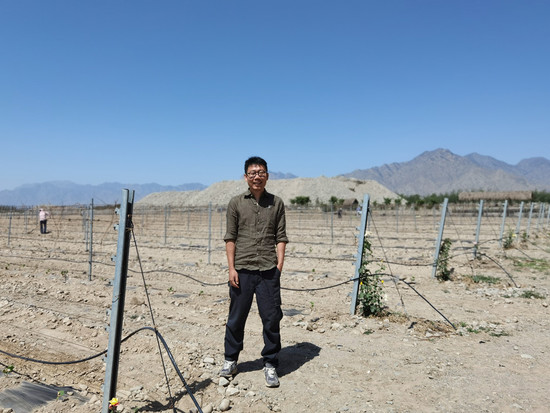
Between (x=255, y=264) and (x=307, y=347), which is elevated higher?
(x=255, y=264)

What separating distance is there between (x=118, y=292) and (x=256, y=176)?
1.35 metres

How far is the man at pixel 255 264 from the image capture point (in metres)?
3.16

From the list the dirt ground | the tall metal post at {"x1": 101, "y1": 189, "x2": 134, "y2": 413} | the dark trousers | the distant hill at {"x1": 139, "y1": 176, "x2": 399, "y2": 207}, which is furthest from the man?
the distant hill at {"x1": 139, "y1": 176, "x2": 399, "y2": 207}

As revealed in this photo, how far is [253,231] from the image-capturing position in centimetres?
321

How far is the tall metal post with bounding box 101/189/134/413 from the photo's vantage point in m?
2.71

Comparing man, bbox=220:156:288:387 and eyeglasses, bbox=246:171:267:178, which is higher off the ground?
eyeglasses, bbox=246:171:267:178

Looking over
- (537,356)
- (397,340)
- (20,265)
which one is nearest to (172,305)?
(397,340)

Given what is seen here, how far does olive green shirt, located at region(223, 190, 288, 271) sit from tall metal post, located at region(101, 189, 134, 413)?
31.0 inches

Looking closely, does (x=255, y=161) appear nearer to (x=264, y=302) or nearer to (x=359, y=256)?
(x=264, y=302)

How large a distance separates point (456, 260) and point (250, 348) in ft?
26.7

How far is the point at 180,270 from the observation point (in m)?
9.23

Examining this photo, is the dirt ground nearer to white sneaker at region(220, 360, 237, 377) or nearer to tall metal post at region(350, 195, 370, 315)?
white sneaker at region(220, 360, 237, 377)

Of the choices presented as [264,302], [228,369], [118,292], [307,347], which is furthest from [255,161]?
[307,347]

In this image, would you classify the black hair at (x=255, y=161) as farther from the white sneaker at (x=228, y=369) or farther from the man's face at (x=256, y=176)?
the white sneaker at (x=228, y=369)
